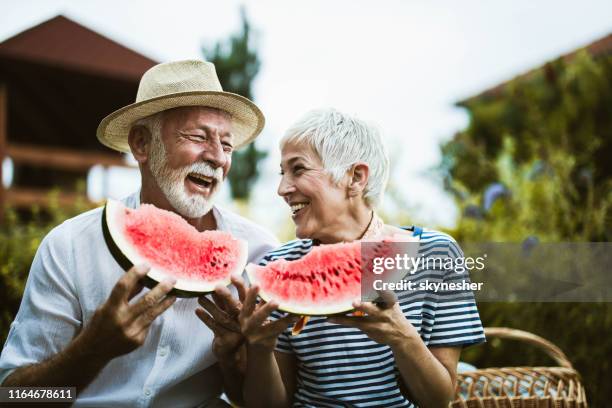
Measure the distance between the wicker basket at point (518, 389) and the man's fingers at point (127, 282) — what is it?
177 centimetres

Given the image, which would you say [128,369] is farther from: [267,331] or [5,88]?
[5,88]

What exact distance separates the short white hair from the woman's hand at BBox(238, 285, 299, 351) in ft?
2.70

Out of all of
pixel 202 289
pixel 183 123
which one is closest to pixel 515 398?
pixel 202 289

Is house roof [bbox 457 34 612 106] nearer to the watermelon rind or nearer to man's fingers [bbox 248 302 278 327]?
the watermelon rind

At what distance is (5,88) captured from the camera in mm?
11344

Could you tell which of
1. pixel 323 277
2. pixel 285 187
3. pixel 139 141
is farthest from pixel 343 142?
pixel 139 141

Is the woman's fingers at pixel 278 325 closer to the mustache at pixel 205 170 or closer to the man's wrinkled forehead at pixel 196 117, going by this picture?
the mustache at pixel 205 170

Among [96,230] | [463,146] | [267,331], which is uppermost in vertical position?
[463,146]

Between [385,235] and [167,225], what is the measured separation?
1048mm

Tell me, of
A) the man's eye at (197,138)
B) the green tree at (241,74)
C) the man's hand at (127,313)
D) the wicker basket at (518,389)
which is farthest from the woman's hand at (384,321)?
the green tree at (241,74)

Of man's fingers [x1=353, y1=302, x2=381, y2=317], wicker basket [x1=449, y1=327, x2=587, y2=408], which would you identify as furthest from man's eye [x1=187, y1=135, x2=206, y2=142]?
wicker basket [x1=449, y1=327, x2=587, y2=408]

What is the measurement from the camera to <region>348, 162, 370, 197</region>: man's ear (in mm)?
2820

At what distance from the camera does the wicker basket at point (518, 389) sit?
2.95 m

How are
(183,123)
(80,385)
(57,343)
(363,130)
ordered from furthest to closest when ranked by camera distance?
(183,123), (363,130), (57,343), (80,385)
